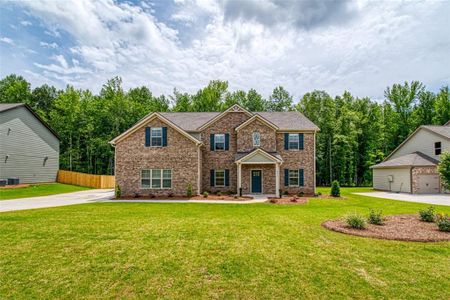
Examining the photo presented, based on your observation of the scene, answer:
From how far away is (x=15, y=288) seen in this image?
16.8 ft

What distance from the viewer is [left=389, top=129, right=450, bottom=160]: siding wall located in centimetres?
2668

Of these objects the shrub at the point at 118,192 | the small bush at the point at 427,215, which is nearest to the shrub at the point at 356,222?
the small bush at the point at 427,215

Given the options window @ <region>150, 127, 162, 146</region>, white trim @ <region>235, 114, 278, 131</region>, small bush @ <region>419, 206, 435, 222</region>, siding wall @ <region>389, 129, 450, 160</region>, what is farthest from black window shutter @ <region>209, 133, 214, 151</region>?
siding wall @ <region>389, 129, 450, 160</region>

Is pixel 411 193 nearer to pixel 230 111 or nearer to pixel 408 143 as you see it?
pixel 408 143

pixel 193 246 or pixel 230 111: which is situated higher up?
pixel 230 111

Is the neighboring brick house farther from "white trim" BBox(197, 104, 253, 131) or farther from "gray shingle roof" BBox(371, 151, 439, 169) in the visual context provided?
"gray shingle roof" BBox(371, 151, 439, 169)

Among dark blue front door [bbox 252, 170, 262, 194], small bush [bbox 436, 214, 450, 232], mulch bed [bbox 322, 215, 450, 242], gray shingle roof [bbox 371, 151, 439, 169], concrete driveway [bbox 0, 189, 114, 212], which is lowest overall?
concrete driveway [bbox 0, 189, 114, 212]

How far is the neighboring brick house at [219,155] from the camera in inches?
850

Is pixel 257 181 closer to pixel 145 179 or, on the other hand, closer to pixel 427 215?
pixel 145 179

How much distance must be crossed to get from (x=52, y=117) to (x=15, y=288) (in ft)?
152

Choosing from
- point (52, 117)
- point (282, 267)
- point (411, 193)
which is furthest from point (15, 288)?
point (52, 117)

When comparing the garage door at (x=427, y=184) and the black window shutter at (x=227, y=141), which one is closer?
the black window shutter at (x=227, y=141)

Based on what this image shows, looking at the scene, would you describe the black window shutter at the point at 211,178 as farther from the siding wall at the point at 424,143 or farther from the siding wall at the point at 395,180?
the siding wall at the point at 424,143

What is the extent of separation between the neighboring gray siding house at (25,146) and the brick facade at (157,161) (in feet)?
46.4
